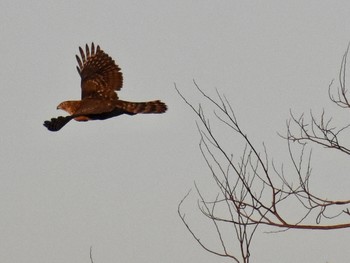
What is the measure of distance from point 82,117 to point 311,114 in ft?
18.5

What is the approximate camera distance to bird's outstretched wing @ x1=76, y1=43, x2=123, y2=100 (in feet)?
43.6

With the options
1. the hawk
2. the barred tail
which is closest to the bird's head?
the hawk

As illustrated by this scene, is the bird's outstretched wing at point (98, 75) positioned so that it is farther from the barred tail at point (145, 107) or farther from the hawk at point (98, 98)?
the barred tail at point (145, 107)

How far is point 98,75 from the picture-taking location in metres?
13.9

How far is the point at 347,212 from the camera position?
559 centimetres

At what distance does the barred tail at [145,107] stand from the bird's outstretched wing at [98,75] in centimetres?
68

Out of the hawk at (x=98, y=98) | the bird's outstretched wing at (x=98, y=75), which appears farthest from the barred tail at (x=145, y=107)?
the bird's outstretched wing at (x=98, y=75)

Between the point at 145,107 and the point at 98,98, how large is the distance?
1.25 metres

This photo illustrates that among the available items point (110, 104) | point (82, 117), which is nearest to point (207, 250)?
point (82, 117)

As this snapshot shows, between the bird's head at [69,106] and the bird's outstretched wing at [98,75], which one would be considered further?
the bird's outstretched wing at [98,75]

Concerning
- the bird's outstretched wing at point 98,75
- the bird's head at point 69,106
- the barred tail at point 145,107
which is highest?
the bird's outstretched wing at point 98,75

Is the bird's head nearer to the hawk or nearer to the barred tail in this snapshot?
the hawk

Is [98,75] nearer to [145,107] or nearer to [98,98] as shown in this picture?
[98,98]

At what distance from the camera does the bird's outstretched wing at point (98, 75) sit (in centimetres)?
1329
